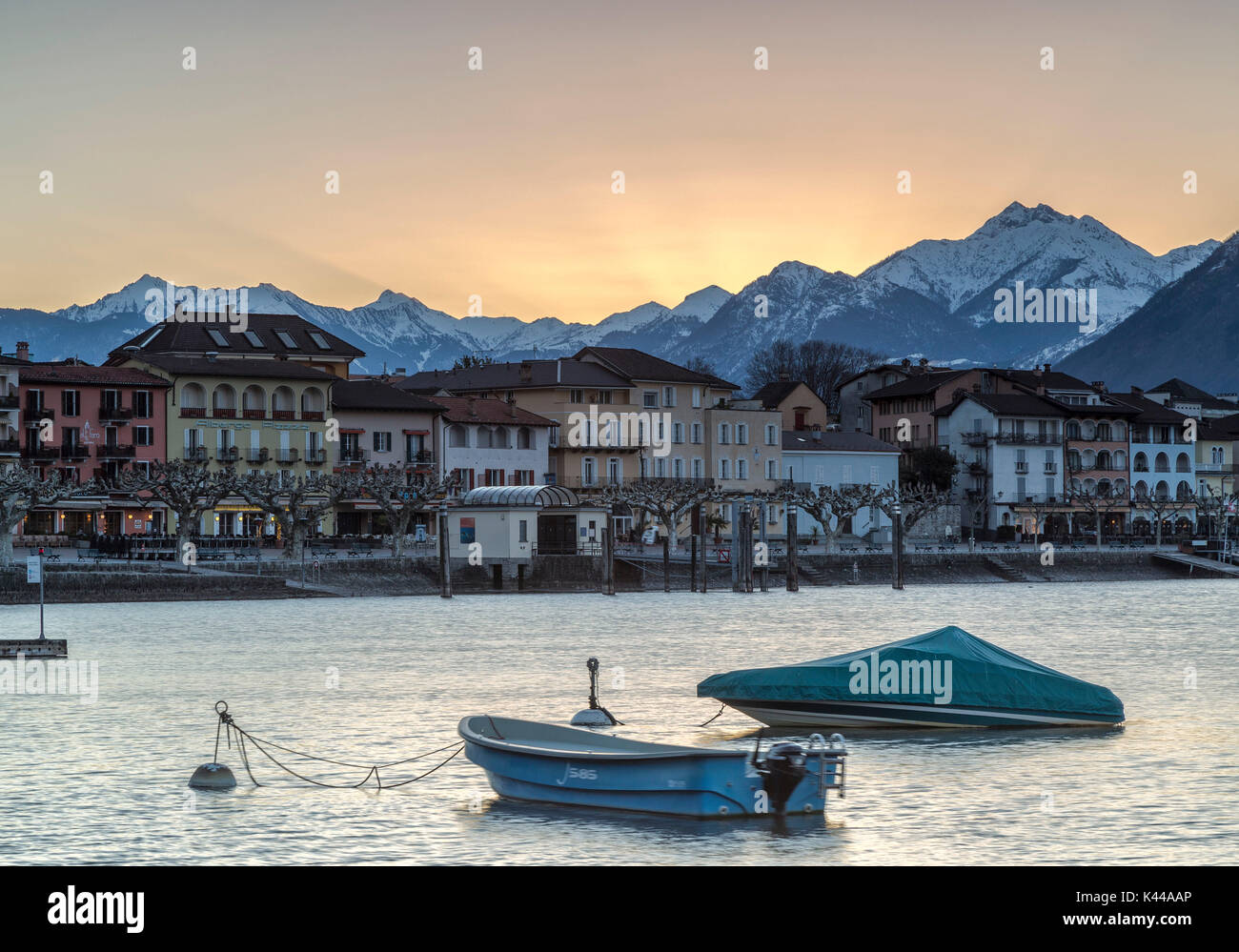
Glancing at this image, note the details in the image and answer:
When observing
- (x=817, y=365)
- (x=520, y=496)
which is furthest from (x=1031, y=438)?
(x=520, y=496)

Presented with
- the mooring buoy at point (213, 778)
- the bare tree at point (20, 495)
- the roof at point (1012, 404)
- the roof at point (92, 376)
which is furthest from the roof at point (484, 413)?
the mooring buoy at point (213, 778)

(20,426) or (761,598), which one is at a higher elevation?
(20,426)

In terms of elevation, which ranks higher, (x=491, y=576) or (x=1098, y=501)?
(x=1098, y=501)

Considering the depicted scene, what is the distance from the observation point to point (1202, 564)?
11819cm

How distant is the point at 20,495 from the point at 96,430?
17.8 meters

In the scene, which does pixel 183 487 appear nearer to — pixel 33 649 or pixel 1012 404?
pixel 33 649

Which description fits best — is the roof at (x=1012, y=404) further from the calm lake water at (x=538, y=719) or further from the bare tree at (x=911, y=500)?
the calm lake water at (x=538, y=719)

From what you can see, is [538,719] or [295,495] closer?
[538,719]

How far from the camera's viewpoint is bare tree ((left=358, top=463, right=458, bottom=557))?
→ 9062 cm

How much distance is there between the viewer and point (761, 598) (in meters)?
91.1

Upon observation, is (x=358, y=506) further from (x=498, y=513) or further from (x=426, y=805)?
(x=426, y=805)

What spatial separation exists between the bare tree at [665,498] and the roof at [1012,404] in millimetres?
29354
